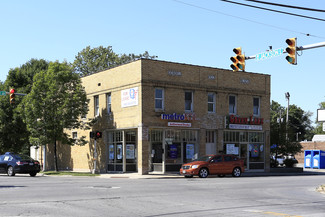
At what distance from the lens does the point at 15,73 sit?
4759 cm

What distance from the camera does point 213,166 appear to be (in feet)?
93.4

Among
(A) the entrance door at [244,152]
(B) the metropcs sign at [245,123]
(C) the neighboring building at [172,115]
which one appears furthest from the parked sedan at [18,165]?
(A) the entrance door at [244,152]

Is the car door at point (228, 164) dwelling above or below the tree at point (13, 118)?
below

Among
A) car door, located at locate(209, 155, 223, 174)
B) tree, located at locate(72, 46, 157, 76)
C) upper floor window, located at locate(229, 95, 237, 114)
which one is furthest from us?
tree, located at locate(72, 46, 157, 76)

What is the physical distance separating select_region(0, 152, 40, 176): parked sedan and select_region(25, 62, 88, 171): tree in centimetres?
384

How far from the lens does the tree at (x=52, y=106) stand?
3491 cm

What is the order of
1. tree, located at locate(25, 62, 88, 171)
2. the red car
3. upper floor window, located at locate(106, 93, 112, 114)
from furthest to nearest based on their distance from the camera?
upper floor window, located at locate(106, 93, 112, 114) → tree, located at locate(25, 62, 88, 171) → the red car

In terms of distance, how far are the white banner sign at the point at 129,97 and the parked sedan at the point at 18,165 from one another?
7450 mm

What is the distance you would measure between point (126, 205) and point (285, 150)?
29.7m

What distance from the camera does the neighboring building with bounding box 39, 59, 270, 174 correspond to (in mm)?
32062

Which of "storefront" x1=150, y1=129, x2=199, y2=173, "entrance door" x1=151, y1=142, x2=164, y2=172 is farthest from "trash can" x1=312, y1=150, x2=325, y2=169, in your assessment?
"entrance door" x1=151, y1=142, x2=164, y2=172

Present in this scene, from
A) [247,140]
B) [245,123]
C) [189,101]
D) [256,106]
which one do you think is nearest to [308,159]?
[256,106]

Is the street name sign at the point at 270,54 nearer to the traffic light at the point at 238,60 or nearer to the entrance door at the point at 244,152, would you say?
the traffic light at the point at 238,60

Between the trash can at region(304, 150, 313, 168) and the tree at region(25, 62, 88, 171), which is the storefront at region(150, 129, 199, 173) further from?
the trash can at region(304, 150, 313, 168)
